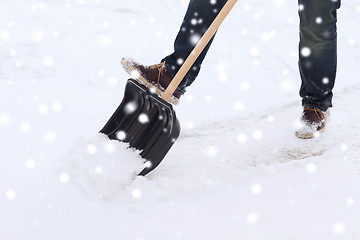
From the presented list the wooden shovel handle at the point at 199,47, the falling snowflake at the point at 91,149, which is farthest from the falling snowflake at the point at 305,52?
the falling snowflake at the point at 91,149

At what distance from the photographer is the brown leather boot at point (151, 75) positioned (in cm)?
199

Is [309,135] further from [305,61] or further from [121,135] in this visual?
[121,135]

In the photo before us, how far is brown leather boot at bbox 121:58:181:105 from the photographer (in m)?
1.99

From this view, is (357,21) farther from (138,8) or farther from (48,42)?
(48,42)

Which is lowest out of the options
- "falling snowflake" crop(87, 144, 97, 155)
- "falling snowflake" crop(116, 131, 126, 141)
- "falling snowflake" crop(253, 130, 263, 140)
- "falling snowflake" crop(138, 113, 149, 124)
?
"falling snowflake" crop(253, 130, 263, 140)

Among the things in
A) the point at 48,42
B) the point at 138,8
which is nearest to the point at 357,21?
the point at 138,8

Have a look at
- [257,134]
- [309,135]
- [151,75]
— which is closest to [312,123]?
[309,135]

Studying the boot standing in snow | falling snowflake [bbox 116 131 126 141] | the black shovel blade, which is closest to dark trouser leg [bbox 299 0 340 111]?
the boot standing in snow

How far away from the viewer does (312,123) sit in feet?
7.04

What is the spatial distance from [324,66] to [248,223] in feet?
3.06

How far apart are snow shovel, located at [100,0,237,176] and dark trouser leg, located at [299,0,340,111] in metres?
0.38

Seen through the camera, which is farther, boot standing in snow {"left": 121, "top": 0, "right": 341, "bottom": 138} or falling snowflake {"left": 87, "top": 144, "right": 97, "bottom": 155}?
boot standing in snow {"left": 121, "top": 0, "right": 341, "bottom": 138}

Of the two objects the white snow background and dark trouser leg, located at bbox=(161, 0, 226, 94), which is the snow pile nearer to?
the white snow background

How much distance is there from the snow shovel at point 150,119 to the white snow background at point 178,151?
0.20 feet
